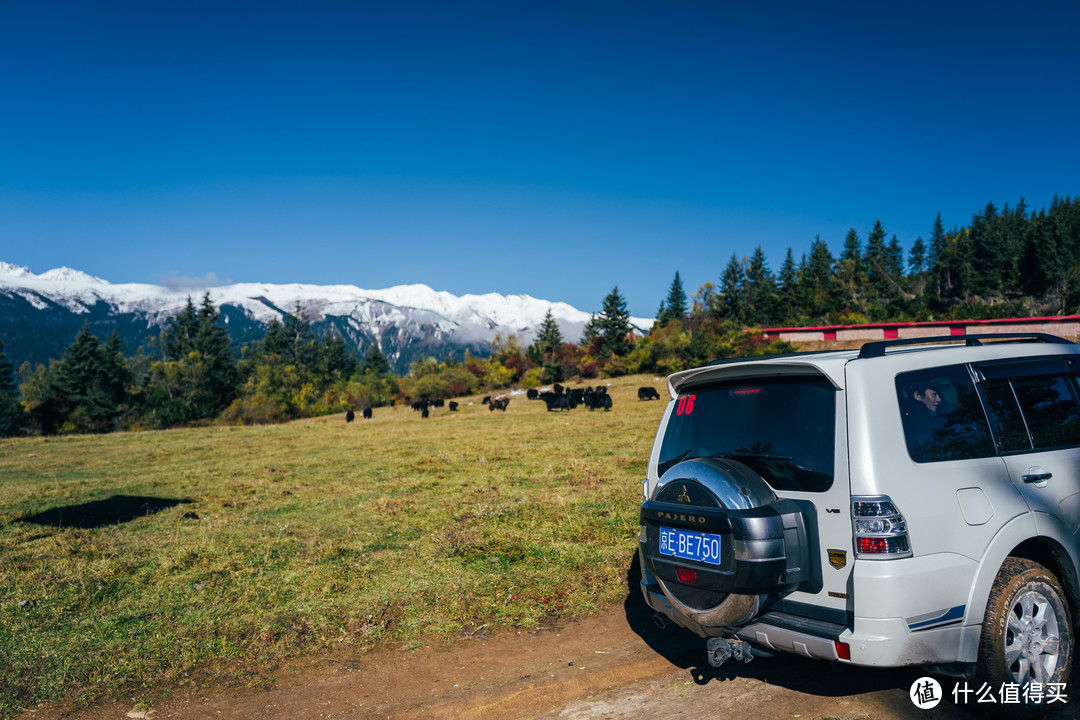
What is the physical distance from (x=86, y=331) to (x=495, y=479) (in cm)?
7696

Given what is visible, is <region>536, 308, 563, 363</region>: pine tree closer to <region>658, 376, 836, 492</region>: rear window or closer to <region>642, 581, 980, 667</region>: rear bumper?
<region>658, 376, 836, 492</region>: rear window

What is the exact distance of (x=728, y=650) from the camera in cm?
357

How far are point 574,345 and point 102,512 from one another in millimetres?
89486

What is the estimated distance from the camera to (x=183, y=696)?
4211 mm

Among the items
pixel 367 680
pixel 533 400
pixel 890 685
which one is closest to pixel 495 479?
pixel 367 680

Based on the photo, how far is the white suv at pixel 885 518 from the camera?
309cm

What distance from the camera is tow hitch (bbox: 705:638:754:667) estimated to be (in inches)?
139

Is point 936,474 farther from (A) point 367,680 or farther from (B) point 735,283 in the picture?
(B) point 735,283

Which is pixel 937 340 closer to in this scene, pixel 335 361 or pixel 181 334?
pixel 335 361

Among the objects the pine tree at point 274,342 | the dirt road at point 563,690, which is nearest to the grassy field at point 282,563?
the dirt road at point 563,690

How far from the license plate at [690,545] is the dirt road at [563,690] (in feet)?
3.37

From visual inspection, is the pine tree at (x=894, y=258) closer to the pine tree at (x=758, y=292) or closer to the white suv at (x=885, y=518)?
the pine tree at (x=758, y=292)

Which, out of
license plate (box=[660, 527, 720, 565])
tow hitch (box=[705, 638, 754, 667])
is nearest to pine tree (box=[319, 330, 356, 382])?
license plate (box=[660, 527, 720, 565])

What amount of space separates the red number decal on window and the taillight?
56.4 inches
